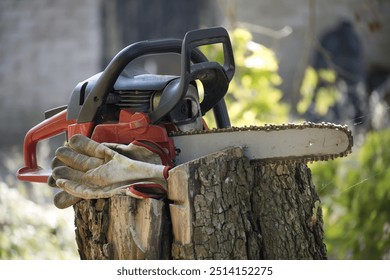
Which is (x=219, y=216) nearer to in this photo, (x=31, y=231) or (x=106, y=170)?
(x=106, y=170)

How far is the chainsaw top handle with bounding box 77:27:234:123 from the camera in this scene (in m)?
1.55

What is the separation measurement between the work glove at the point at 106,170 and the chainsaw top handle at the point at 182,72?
60 mm

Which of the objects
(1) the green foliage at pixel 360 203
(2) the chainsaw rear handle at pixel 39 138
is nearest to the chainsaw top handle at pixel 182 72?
(2) the chainsaw rear handle at pixel 39 138

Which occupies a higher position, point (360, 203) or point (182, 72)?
point (182, 72)

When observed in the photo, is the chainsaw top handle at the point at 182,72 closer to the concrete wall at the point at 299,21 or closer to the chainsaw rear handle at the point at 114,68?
the chainsaw rear handle at the point at 114,68

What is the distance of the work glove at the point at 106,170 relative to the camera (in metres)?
1.55

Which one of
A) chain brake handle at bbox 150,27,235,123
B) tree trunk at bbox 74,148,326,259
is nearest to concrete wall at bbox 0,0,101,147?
chain brake handle at bbox 150,27,235,123

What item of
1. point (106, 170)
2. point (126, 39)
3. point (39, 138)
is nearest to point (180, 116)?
point (106, 170)

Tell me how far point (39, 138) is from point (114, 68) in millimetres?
324

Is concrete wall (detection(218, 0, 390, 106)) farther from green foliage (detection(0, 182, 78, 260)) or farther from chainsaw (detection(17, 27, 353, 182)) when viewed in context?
chainsaw (detection(17, 27, 353, 182))

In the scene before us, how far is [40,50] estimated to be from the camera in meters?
5.65

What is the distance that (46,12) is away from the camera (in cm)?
561
